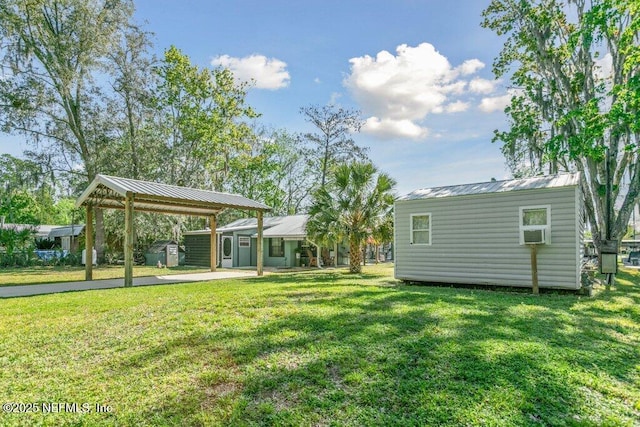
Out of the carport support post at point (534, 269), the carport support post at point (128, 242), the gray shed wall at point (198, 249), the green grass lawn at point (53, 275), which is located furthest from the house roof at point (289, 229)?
the carport support post at point (534, 269)

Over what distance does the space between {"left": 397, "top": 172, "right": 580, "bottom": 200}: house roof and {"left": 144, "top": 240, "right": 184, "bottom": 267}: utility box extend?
598 inches

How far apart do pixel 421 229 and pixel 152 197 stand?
8045 mm

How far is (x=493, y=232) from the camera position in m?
9.30

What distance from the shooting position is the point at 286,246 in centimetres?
1973

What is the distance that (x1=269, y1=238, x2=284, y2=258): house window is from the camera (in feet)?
65.4

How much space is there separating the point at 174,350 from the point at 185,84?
72.7ft

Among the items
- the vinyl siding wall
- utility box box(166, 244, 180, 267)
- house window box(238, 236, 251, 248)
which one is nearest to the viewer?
the vinyl siding wall

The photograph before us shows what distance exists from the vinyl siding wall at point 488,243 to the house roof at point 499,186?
4.9 inches

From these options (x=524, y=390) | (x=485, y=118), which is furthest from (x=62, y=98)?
(x=524, y=390)

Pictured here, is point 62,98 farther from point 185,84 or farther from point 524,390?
point 524,390

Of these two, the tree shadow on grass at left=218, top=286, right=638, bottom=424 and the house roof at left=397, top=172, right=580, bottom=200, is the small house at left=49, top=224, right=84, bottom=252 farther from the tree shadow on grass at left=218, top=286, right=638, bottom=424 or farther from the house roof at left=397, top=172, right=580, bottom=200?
the tree shadow on grass at left=218, top=286, right=638, bottom=424

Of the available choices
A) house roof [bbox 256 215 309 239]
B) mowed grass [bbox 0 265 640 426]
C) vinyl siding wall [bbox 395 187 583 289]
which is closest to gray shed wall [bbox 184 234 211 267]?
house roof [bbox 256 215 309 239]

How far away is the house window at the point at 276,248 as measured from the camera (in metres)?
19.9

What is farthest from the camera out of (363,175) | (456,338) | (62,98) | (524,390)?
(62,98)
